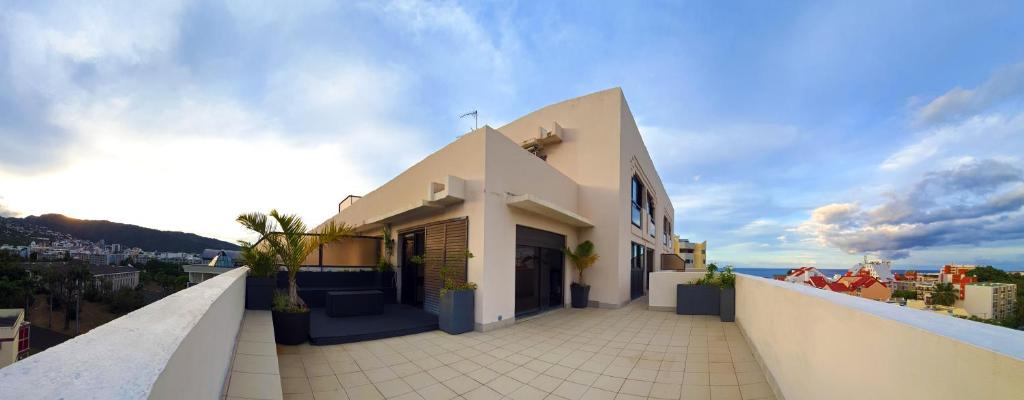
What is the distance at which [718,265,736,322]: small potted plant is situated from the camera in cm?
854

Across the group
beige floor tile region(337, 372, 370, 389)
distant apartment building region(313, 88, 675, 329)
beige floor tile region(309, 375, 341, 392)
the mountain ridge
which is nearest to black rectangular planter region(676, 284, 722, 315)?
distant apartment building region(313, 88, 675, 329)

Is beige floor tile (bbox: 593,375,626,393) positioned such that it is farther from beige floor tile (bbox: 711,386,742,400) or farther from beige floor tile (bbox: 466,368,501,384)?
beige floor tile (bbox: 466,368,501,384)

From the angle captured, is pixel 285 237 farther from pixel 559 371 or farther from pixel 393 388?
pixel 559 371

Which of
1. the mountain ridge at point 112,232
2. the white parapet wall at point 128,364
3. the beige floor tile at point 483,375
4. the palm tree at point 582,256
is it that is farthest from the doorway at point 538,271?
the mountain ridge at point 112,232

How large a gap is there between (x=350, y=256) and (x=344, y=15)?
28.1 ft

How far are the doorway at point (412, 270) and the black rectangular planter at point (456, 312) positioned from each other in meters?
2.50

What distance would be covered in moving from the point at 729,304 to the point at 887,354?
24.9 feet

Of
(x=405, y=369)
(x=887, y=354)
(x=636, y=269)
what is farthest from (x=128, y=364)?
(x=636, y=269)

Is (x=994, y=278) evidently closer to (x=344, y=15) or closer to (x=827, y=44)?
(x=827, y=44)

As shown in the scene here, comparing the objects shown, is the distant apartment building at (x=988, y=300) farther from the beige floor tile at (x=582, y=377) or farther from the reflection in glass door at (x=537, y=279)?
the beige floor tile at (x=582, y=377)

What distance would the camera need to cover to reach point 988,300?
146ft

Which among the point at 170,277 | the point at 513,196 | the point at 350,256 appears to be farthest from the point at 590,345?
the point at 170,277

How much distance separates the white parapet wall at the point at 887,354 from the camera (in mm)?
1307

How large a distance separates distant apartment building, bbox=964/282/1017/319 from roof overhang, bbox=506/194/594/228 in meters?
66.7
